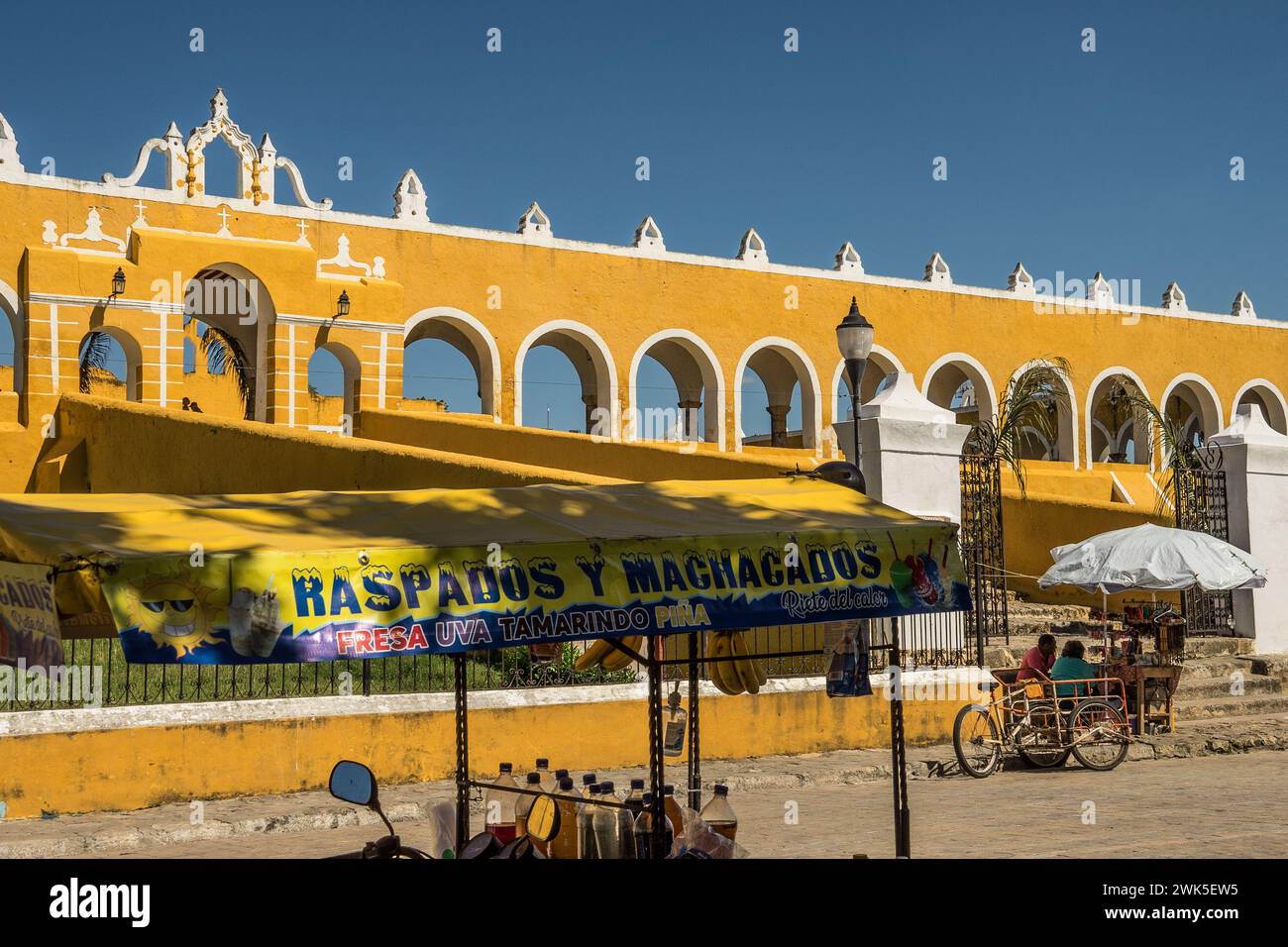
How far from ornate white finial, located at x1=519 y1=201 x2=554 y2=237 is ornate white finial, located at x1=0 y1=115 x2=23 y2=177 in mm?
8159

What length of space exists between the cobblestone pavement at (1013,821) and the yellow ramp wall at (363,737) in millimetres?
831

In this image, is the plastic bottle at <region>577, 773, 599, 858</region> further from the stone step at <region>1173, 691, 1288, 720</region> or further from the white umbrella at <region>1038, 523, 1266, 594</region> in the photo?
the stone step at <region>1173, 691, 1288, 720</region>

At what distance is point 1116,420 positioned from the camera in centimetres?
3600

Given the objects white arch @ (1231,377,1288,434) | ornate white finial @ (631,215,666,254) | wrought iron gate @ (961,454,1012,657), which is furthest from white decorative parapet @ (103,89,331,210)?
white arch @ (1231,377,1288,434)

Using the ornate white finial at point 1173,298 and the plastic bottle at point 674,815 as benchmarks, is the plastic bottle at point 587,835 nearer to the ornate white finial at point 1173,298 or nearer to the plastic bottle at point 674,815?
the plastic bottle at point 674,815

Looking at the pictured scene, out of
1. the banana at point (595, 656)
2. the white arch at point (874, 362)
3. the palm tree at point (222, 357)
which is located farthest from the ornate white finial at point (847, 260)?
the banana at point (595, 656)

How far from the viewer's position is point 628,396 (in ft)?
85.5

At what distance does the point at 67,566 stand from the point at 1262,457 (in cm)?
1374

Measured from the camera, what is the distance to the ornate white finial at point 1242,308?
1330 inches

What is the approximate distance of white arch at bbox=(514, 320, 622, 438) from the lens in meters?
24.9

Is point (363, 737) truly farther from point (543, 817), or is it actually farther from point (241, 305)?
point (241, 305)

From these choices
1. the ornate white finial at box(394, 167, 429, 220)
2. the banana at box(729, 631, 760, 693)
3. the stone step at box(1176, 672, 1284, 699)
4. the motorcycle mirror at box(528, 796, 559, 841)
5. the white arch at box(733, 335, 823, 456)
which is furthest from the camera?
the white arch at box(733, 335, 823, 456)
